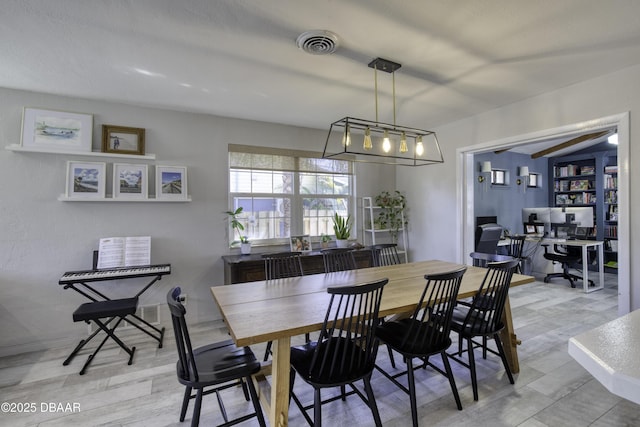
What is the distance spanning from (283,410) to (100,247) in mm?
2650

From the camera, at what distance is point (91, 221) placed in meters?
3.22

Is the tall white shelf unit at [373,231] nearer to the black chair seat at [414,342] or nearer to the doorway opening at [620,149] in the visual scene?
the doorway opening at [620,149]

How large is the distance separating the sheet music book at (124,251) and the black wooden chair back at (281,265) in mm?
1439

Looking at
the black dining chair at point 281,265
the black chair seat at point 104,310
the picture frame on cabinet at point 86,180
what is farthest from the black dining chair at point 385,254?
the picture frame on cabinet at point 86,180

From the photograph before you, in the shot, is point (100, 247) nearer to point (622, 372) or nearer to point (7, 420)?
point (7, 420)

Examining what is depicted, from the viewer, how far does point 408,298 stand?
204 cm

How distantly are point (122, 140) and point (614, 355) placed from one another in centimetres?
402

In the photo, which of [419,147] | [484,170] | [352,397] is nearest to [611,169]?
[484,170]

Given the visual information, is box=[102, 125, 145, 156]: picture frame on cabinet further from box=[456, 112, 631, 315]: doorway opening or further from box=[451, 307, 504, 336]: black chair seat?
box=[456, 112, 631, 315]: doorway opening

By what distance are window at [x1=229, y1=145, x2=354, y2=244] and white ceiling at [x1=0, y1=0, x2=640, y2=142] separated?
0.87 metres

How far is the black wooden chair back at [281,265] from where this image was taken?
9.16 feet

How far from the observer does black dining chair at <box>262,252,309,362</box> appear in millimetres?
2789

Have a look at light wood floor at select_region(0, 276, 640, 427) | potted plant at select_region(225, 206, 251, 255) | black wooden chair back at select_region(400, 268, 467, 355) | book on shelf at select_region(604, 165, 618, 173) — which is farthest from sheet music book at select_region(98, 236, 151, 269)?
book on shelf at select_region(604, 165, 618, 173)

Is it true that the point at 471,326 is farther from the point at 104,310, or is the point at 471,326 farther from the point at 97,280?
the point at 97,280
